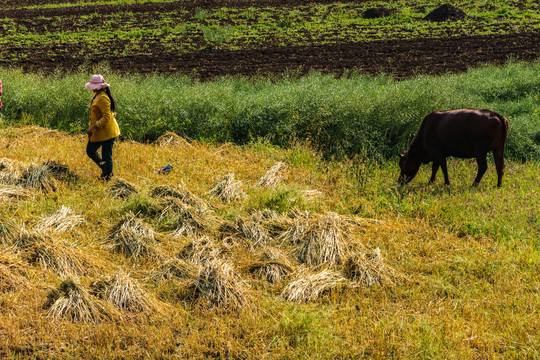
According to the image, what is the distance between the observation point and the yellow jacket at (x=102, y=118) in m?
9.81

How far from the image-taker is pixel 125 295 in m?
6.39

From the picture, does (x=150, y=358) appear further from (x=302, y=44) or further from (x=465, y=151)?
(x=302, y=44)

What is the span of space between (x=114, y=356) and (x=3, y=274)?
2.12m

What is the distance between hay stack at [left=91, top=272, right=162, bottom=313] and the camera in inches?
250

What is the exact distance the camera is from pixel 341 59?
2148cm

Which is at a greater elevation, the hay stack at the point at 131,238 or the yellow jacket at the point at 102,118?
the yellow jacket at the point at 102,118

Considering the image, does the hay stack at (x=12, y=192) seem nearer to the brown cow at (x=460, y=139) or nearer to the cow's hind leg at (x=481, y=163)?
the brown cow at (x=460, y=139)

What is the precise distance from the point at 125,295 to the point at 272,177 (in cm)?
451

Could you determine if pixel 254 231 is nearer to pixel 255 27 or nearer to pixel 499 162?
pixel 499 162

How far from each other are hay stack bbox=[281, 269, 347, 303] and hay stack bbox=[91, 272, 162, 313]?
1.56 meters

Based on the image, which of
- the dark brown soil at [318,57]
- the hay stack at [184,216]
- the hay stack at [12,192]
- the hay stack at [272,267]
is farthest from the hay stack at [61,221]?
the dark brown soil at [318,57]

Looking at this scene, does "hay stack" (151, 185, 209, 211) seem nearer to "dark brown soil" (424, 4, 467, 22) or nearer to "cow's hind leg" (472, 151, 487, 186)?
"cow's hind leg" (472, 151, 487, 186)

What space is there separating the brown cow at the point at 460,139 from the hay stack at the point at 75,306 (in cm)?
648

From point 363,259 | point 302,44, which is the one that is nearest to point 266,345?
point 363,259
